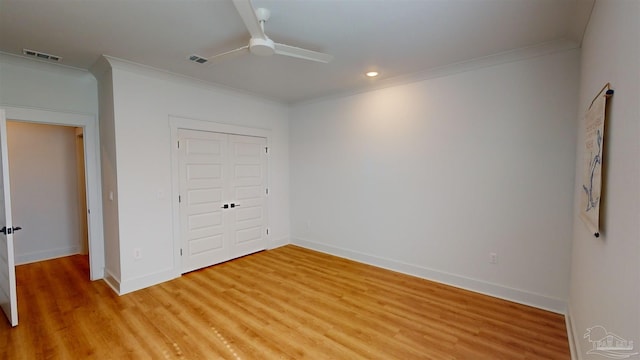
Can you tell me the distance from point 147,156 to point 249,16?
8.21ft

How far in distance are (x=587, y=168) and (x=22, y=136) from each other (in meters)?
6.97

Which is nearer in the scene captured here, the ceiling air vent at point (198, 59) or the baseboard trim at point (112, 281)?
the ceiling air vent at point (198, 59)

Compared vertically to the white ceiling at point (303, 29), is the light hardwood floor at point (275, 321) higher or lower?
lower

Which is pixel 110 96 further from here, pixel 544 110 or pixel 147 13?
pixel 544 110

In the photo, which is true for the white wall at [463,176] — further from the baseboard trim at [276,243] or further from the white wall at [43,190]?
the white wall at [43,190]

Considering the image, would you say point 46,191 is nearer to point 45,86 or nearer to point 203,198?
point 45,86

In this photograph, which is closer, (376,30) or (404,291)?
(376,30)

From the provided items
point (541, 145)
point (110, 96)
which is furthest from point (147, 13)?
point (541, 145)

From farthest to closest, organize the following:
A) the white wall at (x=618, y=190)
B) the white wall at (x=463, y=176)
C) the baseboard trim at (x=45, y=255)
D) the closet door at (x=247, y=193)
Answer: the closet door at (x=247, y=193)
the baseboard trim at (x=45, y=255)
the white wall at (x=463, y=176)
the white wall at (x=618, y=190)

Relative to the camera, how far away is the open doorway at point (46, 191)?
4355mm

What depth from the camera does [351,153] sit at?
4.43m

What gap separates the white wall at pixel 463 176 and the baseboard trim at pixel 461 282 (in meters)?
0.01

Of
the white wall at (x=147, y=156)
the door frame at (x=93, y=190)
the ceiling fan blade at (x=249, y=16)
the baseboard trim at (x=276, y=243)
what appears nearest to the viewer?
the ceiling fan blade at (x=249, y=16)

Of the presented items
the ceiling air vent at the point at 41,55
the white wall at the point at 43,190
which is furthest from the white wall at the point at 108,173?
the white wall at the point at 43,190
